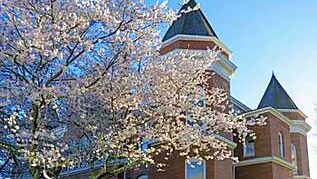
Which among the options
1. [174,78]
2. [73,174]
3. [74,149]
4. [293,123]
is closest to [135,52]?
[174,78]

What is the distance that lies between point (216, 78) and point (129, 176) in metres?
6.96

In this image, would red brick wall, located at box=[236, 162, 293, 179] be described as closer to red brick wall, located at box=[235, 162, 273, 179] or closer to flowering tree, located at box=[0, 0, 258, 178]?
red brick wall, located at box=[235, 162, 273, 179]

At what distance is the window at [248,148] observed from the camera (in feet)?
74.0

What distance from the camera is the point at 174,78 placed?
43.0ft

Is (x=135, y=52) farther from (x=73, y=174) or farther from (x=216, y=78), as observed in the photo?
(x=73, y=174)

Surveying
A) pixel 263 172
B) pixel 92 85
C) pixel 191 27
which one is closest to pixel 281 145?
pixel 263 172

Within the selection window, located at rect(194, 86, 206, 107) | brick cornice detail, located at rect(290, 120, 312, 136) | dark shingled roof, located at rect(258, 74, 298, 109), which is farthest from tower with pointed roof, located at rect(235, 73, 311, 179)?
dark shingled roof, located at rect(258, 74, 298, 109)

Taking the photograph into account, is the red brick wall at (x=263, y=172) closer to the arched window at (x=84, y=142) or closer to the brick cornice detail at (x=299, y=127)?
the brick cornice detail at (x=299, y=127)

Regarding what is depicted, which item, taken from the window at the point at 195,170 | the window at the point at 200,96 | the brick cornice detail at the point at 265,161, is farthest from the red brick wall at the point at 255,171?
the window at the point at 200,96

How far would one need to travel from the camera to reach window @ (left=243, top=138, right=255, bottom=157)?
22547mm

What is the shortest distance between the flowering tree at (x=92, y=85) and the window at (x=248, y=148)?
9218 millimetres

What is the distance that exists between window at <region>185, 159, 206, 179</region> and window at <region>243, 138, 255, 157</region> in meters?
4.62

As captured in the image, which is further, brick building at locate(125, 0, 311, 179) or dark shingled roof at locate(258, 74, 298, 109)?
dark shingled roof at locate(258, 74, 298, 109)

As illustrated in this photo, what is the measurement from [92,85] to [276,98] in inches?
883
